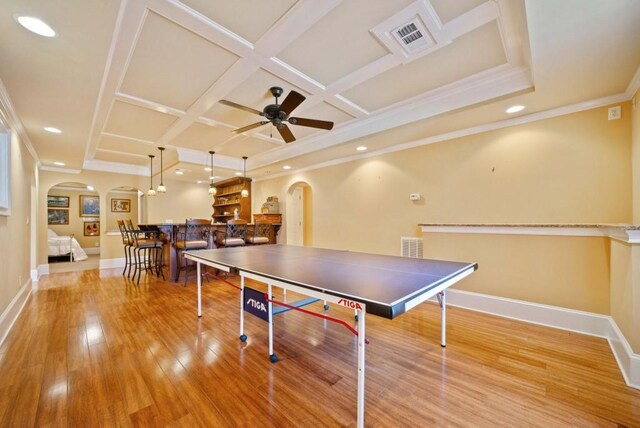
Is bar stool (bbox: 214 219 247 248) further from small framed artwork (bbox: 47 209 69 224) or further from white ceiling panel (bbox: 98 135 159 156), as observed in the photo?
small framed artwork (bbox: 47 209 69 224)

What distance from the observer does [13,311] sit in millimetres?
3088

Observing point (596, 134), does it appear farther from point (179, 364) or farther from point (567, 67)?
point (179, 364)

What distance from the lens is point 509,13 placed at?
189 cm

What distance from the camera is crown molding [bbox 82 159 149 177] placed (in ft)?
21.1

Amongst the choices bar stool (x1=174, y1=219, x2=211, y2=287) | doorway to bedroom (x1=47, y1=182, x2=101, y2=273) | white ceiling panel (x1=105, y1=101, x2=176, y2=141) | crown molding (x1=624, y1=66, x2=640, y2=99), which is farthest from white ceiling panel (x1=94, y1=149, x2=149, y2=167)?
crown molding (x1=624, y1=66, x2=640, y2=99)

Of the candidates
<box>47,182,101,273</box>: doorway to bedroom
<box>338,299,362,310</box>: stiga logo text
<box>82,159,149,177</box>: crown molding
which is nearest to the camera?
<box>338,299,362,310</box>: stiga logo text

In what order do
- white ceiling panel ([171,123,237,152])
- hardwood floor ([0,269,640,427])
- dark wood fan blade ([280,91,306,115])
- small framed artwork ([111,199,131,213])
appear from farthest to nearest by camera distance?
small framed artwork ([111,199,131,213]) < white ceiling panel ([171,123,237,152]) < dark wood fan blade ([280,91,306,115]) < hardwood floor ([0,269,640,427])

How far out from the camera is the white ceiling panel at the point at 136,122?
3537 mm

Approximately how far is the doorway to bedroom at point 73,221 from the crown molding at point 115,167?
2.31m

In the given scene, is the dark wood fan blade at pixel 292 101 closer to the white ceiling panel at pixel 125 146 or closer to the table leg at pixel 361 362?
the table leg at pixel 361 362

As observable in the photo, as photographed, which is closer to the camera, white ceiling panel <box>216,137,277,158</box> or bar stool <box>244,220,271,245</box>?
white ceiling panel <box>216,137,277,158</box>

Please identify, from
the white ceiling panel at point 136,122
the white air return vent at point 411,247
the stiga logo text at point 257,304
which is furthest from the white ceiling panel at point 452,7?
the white ceiling panel at point 136,122

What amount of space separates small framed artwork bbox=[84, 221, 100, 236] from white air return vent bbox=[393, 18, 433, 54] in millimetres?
11838

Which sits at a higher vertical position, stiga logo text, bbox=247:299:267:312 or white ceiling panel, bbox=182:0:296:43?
white ceiling panel, bbox=182:0:296:43
